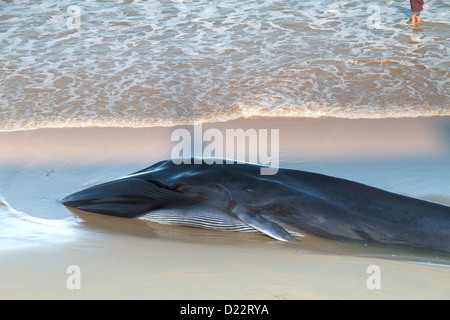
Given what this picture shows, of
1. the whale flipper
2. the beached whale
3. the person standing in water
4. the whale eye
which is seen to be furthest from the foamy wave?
the person standing in water

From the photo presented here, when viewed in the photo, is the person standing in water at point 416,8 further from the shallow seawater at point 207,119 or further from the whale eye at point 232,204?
the whale eye at point 232,204

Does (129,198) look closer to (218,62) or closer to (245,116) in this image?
(245,116)

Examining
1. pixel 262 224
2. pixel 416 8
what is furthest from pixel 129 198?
pixel 416 8

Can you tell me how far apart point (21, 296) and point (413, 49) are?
6832 millimetres

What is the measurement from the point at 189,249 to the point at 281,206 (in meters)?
0.56

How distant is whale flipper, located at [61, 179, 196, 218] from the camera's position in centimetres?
304

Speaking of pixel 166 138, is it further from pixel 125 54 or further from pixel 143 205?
pixel 125 54

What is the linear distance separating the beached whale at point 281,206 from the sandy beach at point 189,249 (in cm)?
8

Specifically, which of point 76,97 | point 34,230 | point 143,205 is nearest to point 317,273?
point 143,205

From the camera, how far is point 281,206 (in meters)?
2.91

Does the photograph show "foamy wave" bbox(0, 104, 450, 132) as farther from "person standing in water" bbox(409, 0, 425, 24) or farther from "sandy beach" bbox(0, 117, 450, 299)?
"person standing in water" bbox(409, 0, 425, 24)

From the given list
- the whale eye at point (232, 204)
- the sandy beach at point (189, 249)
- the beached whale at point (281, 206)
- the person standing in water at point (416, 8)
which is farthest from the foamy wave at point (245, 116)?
the person standing in water at point (416, 8)

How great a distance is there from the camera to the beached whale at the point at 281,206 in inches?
111
